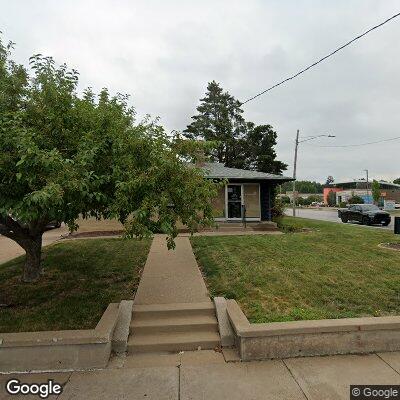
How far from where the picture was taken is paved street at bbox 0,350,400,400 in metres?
3.71

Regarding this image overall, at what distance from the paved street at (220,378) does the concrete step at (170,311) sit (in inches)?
36.3

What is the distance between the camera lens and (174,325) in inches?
205

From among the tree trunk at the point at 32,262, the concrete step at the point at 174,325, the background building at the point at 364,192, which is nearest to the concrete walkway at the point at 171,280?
the concrete step at the point at 174,325

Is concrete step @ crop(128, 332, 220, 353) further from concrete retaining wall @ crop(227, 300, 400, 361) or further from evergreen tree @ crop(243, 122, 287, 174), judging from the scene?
evergreen tree @ crop(243, 122, 287, 174)

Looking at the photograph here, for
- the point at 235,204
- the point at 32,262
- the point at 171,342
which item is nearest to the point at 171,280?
the point at 171,342

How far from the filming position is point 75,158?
4363 mm

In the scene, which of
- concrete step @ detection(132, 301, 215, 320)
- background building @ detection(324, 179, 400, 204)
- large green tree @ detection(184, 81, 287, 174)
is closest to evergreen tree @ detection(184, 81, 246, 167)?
large green tree @ detection(184, 81, 287, 174)

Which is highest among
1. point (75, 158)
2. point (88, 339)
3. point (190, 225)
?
point (75, 158)

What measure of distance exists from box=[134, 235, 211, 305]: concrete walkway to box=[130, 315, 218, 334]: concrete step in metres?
0.59

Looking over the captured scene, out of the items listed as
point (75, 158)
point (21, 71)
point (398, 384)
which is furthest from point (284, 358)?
point (21, 71)

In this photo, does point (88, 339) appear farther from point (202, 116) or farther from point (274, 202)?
point (202, 116)

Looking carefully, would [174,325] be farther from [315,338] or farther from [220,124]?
[220,124]

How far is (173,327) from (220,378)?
133 cm

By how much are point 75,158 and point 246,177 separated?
13.4m
